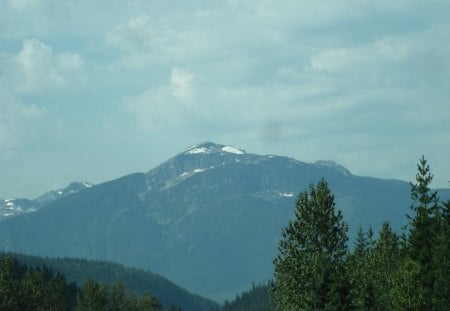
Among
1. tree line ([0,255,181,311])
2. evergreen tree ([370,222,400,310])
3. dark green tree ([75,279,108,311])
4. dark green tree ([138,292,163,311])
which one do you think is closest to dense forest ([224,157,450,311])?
evergreen tree ([370,222,400,310])

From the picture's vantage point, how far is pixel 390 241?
323ft

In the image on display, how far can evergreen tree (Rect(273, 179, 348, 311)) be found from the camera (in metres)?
66.1

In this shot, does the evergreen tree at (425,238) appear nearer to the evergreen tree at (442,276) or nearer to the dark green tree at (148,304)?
the evergreen tree at (442,276)

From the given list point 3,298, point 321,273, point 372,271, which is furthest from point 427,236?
point 3,298

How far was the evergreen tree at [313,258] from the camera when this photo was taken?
66125 mm

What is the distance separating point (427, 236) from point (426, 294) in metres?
13.5

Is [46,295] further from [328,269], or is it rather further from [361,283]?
[328,269]

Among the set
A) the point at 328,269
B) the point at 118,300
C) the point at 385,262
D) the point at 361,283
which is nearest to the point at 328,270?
the point at 328,269

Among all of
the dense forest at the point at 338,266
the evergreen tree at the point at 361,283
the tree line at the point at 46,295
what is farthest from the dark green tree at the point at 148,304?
the dense forest at the point at 338,266

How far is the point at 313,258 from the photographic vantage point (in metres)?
69.1

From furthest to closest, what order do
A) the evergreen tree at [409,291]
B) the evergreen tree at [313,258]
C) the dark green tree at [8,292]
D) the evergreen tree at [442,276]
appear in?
1. the dark green tree at [8,292]
2. the evergreen tree at [409,291]
3. the evergreen tree at [442,276]
4. the evergreen tree at [313,258]

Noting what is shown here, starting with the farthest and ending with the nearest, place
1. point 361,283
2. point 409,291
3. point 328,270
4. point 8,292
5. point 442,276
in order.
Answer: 1. point 8,292
2. point 361,283
3. point 409,291
4. point 442,276
5. point 328,270

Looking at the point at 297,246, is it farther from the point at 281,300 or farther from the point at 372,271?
the point at 372,271

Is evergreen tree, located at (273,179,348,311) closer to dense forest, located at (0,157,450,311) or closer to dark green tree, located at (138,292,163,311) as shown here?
dense forest, located at (0,157,450,311)
